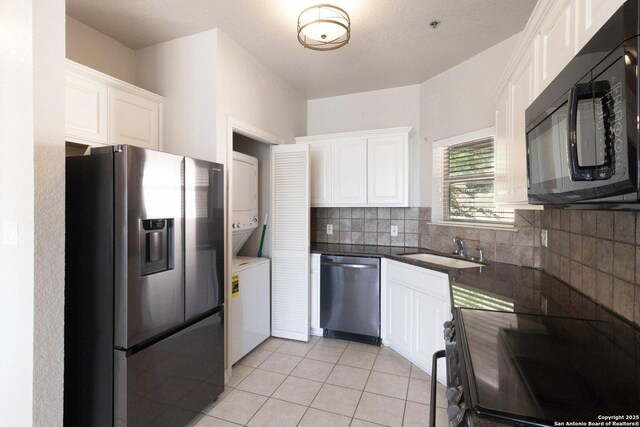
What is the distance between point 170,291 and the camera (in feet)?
5.74

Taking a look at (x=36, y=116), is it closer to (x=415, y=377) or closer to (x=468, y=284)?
(x=468, y=284)

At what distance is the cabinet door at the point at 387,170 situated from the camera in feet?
10.2

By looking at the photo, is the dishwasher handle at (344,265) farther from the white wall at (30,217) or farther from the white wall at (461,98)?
the white wall at (30,217)

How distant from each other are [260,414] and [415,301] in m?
1.44

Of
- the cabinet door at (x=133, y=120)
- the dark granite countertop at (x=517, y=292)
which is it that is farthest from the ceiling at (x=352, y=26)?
the dark granite countertop at (x=517, y=292)

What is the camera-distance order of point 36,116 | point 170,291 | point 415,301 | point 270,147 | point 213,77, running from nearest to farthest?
1. point 36,116
2. point 170,291
3. point 213,77
4. point 415,301
5. point 270,147

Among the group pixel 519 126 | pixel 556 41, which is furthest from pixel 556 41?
pixel 519 126

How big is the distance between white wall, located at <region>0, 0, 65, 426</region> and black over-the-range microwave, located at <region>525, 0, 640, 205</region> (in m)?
2.07

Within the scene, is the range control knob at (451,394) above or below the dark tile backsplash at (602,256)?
below

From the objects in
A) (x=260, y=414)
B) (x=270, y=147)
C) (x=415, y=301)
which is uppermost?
(x=270, y=147)

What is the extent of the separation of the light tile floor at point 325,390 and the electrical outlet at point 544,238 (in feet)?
4.21

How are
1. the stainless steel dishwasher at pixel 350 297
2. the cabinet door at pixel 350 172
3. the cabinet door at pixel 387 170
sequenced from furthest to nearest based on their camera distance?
1. the cabinet door at pixel 350 172
2. the cabinet door at pixel 387 170
3. the stainless steel dishwasher at pixel 350 297

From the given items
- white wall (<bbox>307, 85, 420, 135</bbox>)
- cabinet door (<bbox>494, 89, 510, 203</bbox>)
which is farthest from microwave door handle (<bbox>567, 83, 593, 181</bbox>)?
white wall (<bbox>307, 85, 420, 135</bbox>)

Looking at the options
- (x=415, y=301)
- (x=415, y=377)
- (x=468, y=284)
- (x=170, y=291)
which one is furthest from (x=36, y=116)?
(x=415, y=377)
